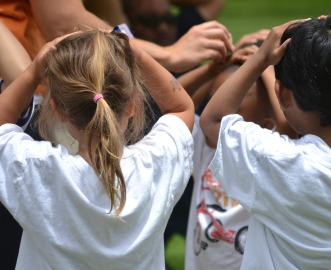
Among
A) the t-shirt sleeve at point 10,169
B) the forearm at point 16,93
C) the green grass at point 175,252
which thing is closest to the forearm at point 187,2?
the green grass at point 175,252

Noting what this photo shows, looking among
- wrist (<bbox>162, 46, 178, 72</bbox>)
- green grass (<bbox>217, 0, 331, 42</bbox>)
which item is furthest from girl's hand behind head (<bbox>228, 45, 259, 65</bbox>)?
green grass (<bbox>217, 0, 331, 42</bbox>)

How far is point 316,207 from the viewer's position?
35.2 inches

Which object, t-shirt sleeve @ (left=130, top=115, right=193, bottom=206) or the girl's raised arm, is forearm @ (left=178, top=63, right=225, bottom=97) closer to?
the girl's raised arm

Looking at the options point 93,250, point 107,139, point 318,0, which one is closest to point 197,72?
point 107,139

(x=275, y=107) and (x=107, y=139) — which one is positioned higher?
(x=107, y=139)

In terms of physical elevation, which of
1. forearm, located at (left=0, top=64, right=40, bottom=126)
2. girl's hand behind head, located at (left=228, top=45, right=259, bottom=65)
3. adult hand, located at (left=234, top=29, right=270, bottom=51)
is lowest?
girl's hand behind head, located at (left=228, top=45, right=259, bottom=65)

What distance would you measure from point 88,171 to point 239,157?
0.39 m

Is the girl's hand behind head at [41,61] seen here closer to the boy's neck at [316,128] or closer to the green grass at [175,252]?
the boy's neck at [316,128]

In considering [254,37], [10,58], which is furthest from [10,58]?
[254,37]

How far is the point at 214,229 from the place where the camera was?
1.36m

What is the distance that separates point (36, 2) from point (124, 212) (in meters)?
0.71

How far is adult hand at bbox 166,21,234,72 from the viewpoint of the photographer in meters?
1.39

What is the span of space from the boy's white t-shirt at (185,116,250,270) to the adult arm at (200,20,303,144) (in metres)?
0.39

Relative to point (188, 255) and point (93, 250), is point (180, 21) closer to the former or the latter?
point (188, 255)
